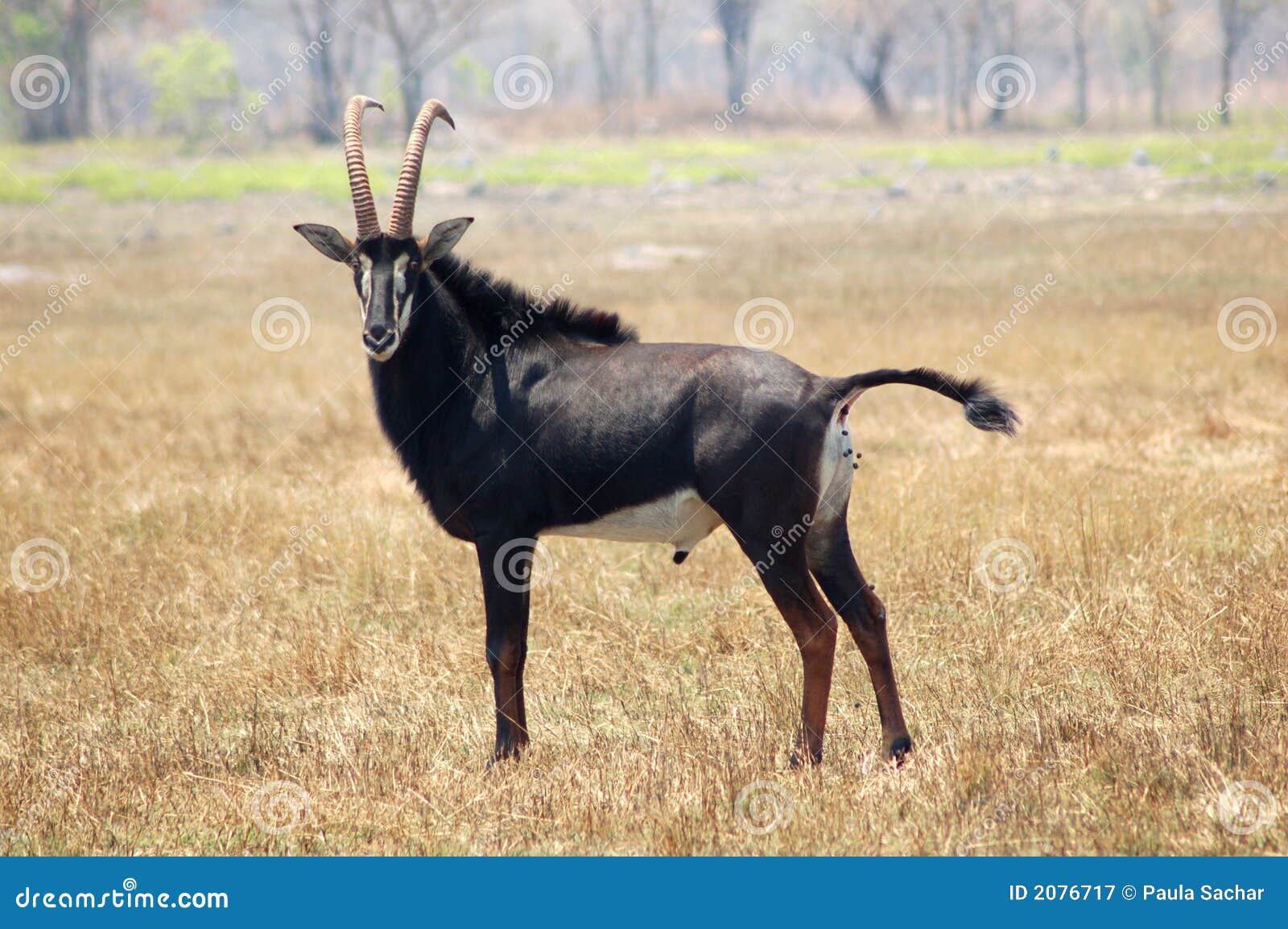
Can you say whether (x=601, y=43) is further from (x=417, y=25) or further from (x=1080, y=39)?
(x=1080, y=39)

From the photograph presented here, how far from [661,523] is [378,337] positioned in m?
1.50

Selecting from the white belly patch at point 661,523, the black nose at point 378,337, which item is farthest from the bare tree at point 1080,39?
the black nose at point 378,337

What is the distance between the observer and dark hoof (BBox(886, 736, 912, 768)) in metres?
5.69

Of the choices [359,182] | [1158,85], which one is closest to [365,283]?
[359,182]

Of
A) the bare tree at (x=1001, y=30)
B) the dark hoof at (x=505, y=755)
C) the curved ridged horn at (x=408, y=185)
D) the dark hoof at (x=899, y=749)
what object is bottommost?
the dark hoof at (x=505, y=755)

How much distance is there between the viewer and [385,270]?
5.95m

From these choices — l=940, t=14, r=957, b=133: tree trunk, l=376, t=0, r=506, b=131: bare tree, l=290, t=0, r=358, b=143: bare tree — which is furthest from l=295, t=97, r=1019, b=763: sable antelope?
l=940, t=14, r=957, b=133: tree trunk

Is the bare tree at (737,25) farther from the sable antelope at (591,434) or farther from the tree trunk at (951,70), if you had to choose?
the sable antelope at (591,434)

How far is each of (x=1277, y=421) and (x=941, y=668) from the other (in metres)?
7.70

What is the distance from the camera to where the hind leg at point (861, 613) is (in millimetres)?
5742

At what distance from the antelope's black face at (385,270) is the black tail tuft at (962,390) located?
1932 millimetres
